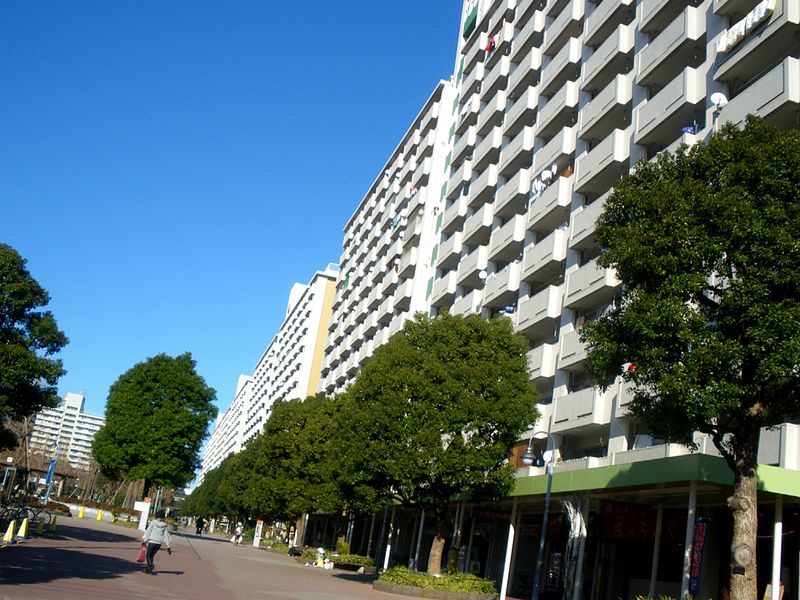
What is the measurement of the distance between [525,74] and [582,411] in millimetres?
21424

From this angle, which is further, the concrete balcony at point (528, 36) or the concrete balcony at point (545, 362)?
the concrete balcony at point (528, 36)

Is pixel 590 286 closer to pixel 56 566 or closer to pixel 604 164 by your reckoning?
pixel 604 164

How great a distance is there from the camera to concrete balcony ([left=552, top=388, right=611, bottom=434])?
28094mm

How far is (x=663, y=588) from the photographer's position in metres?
24.1

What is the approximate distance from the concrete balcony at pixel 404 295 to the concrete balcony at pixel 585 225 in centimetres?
2192

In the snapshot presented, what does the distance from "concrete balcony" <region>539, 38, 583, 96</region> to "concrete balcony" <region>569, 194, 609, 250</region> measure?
8574 millimetres

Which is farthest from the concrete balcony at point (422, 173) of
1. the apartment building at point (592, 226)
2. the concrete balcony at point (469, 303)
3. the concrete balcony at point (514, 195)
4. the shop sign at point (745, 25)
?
the shop sign at point (745, 25)

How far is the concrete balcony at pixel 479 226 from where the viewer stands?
141 feet

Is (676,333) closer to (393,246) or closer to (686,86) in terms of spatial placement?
(686,86)

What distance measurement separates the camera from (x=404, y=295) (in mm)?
54469

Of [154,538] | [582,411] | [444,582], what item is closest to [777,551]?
[444,582]

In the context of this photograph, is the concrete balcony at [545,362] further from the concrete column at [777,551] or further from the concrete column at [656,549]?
the concrete column at [777,551]

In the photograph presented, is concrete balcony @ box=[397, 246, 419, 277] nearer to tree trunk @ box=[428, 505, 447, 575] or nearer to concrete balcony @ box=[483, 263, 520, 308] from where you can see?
concrete balcony @ box=[483, 263, 520, 308]

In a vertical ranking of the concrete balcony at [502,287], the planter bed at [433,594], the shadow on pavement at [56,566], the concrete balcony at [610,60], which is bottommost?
the shadow on pavement at [56,566]
